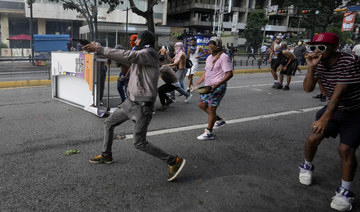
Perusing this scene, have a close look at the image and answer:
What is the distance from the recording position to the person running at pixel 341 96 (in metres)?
2.82

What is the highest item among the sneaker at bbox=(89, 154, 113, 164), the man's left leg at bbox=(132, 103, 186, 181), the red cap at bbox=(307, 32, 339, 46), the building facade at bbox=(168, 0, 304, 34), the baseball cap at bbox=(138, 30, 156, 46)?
the building facade at bbox=(168, 0, 304, 34)

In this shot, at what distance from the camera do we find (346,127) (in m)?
2.97

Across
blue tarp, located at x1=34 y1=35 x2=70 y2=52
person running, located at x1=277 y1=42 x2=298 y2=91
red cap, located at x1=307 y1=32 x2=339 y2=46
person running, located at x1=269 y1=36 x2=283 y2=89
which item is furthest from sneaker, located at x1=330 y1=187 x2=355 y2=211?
blue tarp, located at x1=34 y1=35 x2=70 y2=52

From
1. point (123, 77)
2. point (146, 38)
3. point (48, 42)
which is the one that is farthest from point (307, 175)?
point (48, 42)

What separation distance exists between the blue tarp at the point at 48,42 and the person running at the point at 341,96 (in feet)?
69.5

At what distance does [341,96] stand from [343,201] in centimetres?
106

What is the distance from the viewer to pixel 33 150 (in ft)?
13.8

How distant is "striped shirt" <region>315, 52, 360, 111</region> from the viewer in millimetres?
2803

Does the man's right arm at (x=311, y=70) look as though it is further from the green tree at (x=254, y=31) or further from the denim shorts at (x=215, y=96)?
the green tree at (x=254, y=31)

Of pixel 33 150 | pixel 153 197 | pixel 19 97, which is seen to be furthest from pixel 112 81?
pixel 153 197

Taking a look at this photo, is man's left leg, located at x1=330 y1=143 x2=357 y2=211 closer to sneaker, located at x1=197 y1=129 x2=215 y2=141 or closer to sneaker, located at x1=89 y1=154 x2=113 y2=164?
sneaker, located at x1=197 y1=129 x2=215 y2=141

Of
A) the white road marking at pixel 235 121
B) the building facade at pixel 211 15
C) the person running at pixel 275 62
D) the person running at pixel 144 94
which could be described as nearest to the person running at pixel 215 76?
the white road marking at pixel 235 121

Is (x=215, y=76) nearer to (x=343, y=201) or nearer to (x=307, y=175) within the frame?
(x=307, y=175)

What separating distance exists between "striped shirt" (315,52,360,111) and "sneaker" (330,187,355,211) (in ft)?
2.83
